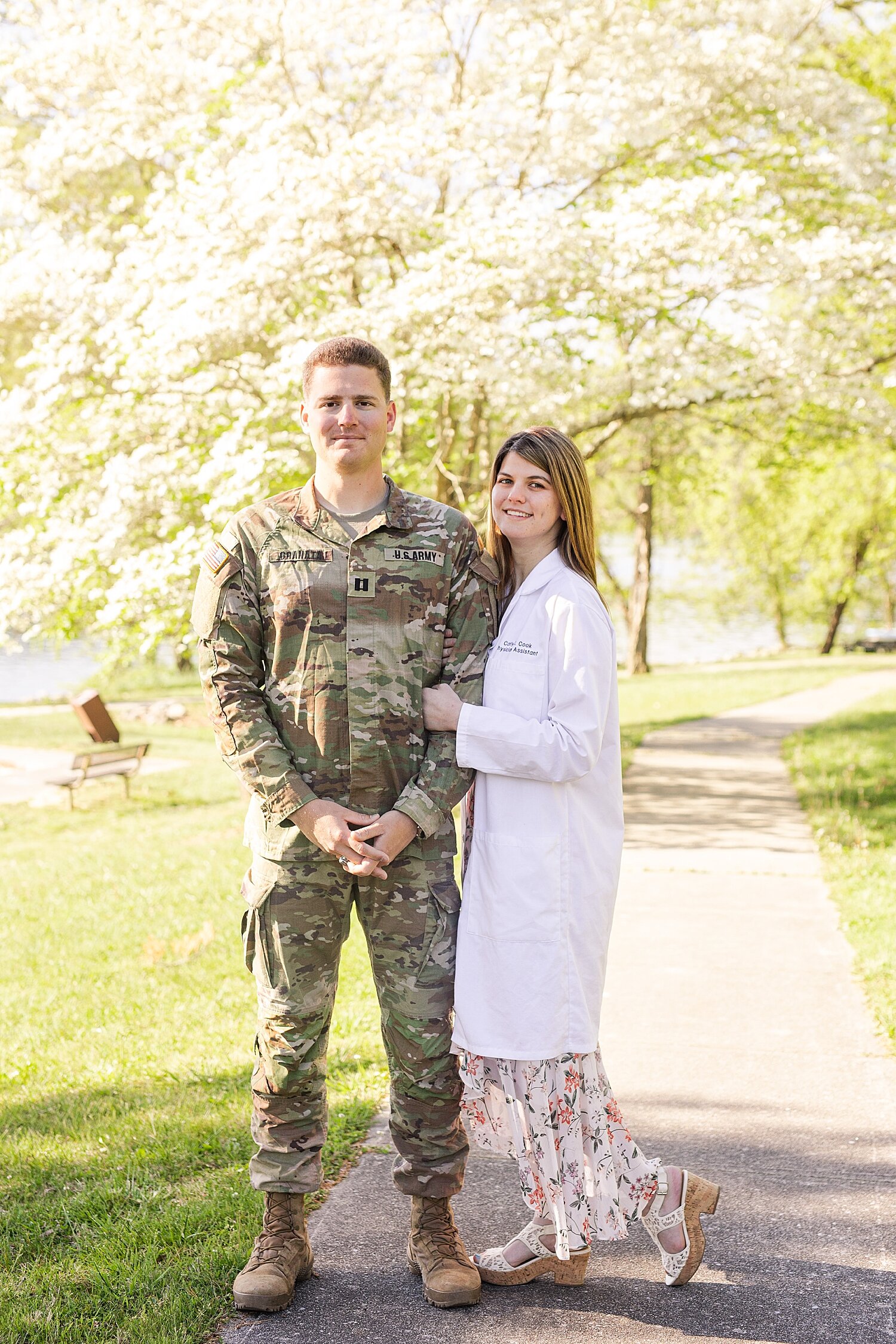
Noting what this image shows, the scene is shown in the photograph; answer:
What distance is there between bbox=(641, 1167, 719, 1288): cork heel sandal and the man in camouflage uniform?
473 millimetres

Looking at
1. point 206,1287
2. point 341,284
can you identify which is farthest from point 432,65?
point 206,1287

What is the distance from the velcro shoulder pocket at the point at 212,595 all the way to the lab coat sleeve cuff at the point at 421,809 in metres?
0.63

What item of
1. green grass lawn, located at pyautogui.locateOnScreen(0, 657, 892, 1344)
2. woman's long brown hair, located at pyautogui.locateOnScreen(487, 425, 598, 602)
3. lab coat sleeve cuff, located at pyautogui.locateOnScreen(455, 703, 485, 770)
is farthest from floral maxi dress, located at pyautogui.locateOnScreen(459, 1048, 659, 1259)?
woman's long brown hair, located at pyautogui.locateOnScreen(487, 425, 598, 602)

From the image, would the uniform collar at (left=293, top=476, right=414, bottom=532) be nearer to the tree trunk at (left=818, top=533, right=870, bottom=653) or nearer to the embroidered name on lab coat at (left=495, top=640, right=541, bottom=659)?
the embroidered name on lab coat at (left=495, top=640, right=541, bottom=659)

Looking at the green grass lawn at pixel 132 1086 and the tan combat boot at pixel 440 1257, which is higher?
the tan combat boot at pixel 440 1257

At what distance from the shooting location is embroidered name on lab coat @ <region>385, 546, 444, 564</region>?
3.06 metres

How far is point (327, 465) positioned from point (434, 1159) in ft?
5.78

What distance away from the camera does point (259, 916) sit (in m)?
3.09

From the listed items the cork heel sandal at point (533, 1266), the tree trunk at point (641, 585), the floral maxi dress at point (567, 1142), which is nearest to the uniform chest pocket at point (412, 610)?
the floral maxi dress at point (567, 1142)

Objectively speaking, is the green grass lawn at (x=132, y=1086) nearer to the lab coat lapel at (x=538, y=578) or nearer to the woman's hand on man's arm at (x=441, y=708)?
the woman's hand on man's arm at (x=441, y=708)

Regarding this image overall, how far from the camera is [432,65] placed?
10.4 m

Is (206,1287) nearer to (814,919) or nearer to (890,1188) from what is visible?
(890,1188)

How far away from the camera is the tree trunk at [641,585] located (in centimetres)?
2394

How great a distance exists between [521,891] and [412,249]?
7.62 m
